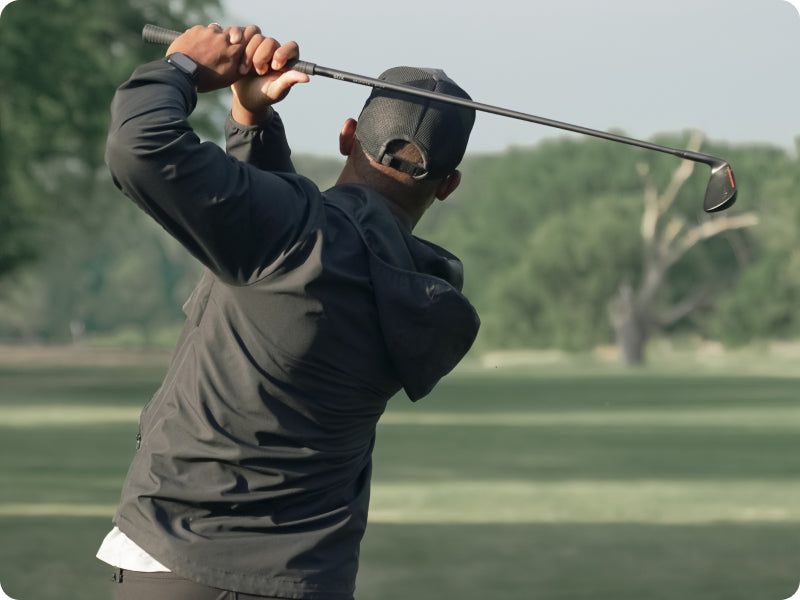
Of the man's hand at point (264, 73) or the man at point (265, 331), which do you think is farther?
the man's hand at point (264, 73)

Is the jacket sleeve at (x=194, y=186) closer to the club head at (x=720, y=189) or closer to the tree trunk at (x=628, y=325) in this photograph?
the club head at (x=720, y=189)

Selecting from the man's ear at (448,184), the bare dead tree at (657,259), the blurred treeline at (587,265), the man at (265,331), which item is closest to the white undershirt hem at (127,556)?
the man at (265,331)

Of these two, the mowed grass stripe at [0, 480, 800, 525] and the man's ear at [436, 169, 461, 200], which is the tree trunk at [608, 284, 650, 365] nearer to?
the mowed grass stripe at [0, 480, 800, 525]

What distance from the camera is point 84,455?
15234mm

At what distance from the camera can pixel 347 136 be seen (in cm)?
268

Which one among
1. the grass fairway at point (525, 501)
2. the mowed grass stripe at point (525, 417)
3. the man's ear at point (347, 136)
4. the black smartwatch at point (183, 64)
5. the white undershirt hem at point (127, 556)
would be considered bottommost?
the white undershirt hem at point (127, 556)

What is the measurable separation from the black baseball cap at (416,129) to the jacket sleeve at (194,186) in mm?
268

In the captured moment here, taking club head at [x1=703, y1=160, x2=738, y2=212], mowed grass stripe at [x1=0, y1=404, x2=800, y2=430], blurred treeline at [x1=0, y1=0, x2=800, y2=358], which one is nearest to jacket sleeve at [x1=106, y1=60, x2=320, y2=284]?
club head at [x1=703, y1=160, x2=738, y2=212]

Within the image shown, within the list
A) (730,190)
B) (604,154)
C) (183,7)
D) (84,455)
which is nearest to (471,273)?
(604,154)

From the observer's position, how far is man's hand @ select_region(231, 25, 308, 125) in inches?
96.4

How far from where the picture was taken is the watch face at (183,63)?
233 cm

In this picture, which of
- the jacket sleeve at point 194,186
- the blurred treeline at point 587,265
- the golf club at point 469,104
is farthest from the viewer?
the blurred treeline at point 587,265

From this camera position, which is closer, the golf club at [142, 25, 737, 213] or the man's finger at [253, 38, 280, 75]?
the man's finger at [253, 38, 280, 75]

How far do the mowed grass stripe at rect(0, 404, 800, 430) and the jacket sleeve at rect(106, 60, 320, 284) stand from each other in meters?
18.6
